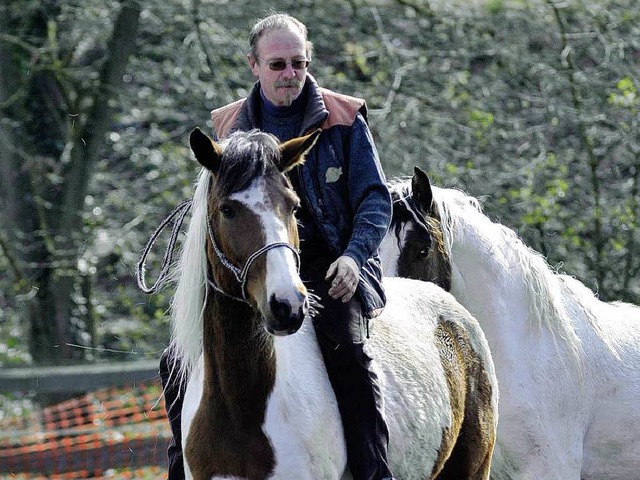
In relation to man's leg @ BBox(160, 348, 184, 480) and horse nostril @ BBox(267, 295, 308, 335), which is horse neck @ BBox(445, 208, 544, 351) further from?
horse nostril @ BBox(267, 295, 308, 335)

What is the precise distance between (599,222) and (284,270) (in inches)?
304

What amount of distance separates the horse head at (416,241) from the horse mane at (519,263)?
0.31ft

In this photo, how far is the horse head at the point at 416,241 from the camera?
5605 millimetres

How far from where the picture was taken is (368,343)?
4168 mm

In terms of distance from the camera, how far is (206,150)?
366 centimetres

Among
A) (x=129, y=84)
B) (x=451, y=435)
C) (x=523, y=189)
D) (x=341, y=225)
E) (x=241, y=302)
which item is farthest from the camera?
(x=129, y=84)

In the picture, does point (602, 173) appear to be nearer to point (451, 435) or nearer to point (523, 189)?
point (523, 189)

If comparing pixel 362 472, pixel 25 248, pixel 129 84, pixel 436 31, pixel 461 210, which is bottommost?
pixel 25 248

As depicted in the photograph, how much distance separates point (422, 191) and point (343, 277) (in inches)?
77.5

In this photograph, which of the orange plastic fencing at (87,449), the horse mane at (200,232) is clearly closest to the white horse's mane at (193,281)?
the horse mane at (200,232)

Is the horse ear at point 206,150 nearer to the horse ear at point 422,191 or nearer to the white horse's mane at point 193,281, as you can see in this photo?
the white horse's mane at point 193,281

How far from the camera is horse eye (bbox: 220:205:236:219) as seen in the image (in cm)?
361

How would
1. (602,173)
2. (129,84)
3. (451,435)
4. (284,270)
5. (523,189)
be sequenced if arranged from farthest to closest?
(129,84)
(602,173)
(523,189)
(451,435)
(284,270)

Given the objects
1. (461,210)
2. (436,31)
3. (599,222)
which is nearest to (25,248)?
(436,31)
